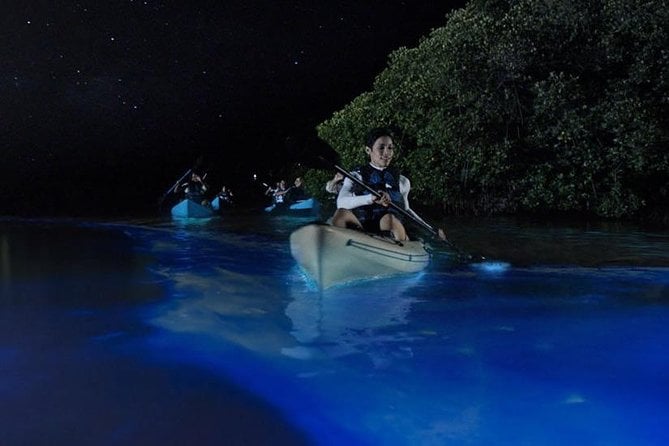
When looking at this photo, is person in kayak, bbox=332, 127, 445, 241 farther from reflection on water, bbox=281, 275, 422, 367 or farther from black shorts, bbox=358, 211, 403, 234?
reflection on water, bbox=281, 275, 422, 367

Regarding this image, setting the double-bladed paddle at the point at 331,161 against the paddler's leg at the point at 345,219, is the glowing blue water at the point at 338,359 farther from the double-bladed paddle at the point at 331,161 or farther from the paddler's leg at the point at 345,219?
the double-bladed paddle at the point at 331,161

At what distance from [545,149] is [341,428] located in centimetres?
1287

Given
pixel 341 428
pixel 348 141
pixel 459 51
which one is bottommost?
pixel 341 428

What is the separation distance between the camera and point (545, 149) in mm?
14945

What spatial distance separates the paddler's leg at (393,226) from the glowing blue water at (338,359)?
59 cm

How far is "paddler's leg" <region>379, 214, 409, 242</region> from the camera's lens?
7.99m

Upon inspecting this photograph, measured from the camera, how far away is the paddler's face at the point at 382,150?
735 cm

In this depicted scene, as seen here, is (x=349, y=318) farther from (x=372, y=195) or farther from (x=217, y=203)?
(x=217, y=203)

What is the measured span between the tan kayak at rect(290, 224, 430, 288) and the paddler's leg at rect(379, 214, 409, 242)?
0.49m

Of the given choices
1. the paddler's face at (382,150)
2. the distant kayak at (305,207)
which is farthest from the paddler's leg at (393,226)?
the distant kayak at (305,207)

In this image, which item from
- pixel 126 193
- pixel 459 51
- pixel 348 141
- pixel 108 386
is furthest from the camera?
pixel 126 193

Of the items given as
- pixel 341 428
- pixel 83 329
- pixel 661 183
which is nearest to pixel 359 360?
pixel 341 428

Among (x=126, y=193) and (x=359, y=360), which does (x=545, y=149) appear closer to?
(x=359, y=360)

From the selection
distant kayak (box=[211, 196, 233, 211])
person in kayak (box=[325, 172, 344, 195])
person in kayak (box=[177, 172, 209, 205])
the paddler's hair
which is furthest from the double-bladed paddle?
distant kayak (box=[211, 196, 233, 211])
